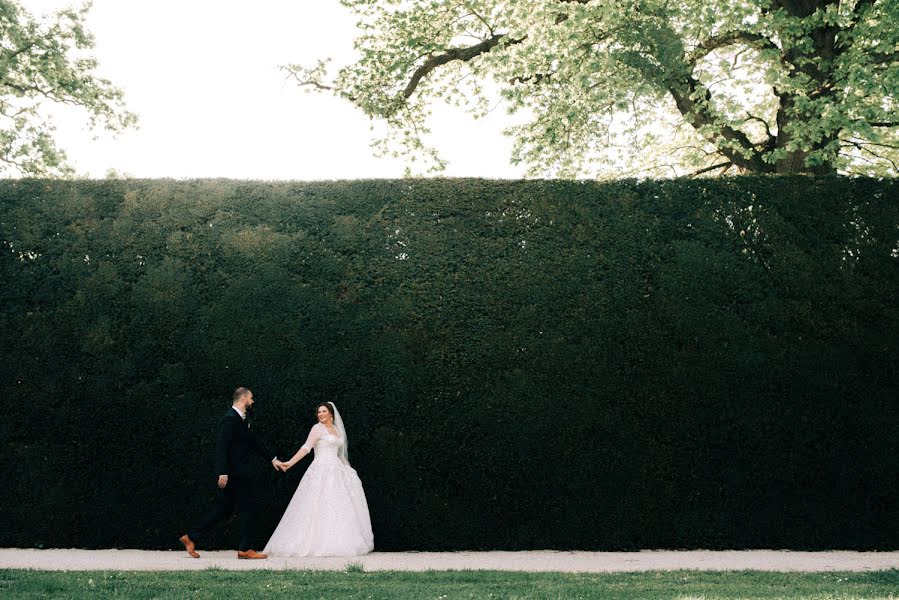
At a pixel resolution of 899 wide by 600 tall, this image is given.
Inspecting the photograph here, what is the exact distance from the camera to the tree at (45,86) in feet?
64.8

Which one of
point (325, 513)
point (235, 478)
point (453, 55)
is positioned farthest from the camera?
point (453, 55)

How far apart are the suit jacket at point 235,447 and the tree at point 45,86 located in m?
13.9

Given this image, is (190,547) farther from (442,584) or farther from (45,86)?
(45,86)

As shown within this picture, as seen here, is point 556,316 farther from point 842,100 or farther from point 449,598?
point 842,100

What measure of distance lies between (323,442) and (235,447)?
103 centimetres

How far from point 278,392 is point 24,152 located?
574 inches

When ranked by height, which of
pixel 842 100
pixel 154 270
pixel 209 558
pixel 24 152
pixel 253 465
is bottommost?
pixel 209 558

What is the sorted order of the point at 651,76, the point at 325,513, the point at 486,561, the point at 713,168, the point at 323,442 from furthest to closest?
the point at 713,168 < the point at 651,76 < the point at 323,442 < the point at 325,513 < the point at 486,561

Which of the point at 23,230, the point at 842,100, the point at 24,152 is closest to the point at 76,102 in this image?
the point at 24,152

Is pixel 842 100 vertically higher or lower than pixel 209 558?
higher

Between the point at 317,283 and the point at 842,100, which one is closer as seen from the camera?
the point at 317,283

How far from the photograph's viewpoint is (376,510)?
9922 millimetres

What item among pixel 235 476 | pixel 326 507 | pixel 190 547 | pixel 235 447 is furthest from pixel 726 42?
pixel 190 547

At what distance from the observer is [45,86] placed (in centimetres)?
2050
